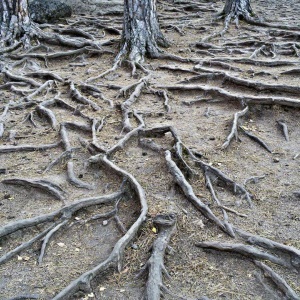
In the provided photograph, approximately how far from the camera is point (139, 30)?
29.0 ft

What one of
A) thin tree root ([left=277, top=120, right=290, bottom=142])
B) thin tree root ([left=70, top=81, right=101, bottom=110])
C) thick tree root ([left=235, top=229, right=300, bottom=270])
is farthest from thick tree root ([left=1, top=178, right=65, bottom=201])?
thin tree root ([left=277, top=120, right=290, bottom=142])

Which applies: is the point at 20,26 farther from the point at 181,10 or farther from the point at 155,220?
the point at 155,220

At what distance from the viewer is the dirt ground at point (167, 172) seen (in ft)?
11.4

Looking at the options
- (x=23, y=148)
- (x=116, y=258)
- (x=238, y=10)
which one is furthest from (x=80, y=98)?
(x=238, y=10)

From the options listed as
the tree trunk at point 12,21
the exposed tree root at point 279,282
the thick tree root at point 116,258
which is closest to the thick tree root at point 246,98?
the thick tree root at point 116,258

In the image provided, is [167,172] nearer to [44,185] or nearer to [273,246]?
[44,185]

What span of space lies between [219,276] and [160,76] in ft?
17.2

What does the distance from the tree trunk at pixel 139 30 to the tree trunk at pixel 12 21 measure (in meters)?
2.59

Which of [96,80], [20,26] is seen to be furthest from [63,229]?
[20,26]

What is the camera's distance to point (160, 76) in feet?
26.7

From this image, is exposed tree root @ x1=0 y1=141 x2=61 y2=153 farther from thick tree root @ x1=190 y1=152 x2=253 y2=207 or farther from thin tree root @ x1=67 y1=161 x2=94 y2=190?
thick tree root @ x1=190 y1=152 x2=253 y2=207

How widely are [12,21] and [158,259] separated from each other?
26.8 feet

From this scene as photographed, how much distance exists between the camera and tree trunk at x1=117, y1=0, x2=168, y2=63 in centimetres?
880

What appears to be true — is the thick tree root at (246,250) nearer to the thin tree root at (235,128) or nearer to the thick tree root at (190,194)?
the thick tree root at (190,194)
